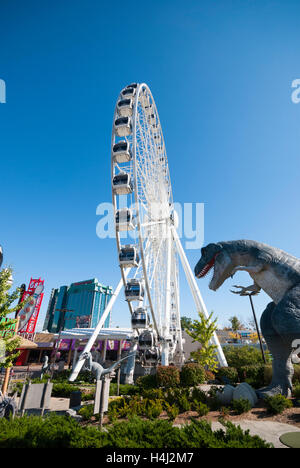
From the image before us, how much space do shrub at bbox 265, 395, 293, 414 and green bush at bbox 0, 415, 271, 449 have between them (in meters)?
3.57

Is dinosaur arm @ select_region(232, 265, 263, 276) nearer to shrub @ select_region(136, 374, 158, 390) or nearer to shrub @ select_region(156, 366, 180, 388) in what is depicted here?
shrub @ select_region(156, 366, 180, 388)

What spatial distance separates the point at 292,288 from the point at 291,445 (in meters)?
4.18

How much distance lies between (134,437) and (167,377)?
10033 millimetres

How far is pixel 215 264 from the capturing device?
929 cm

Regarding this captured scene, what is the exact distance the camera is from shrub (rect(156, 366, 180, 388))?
521 inches

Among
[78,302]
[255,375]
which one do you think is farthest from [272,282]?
[78,302]

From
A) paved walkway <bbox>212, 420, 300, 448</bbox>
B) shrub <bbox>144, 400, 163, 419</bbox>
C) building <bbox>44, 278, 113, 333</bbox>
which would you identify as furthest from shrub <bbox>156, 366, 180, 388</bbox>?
building <bbox>44, 278, 113, 333</bbox>

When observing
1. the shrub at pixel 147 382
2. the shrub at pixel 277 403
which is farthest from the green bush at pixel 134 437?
the shrub at pixel 147 382

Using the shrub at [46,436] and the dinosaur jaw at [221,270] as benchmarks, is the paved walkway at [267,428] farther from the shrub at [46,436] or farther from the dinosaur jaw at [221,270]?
the dinosaur jaw at [221,270]

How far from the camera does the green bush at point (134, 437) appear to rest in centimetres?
385
